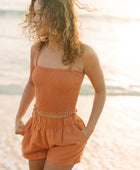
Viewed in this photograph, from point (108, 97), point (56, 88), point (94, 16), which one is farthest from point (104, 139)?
point (94, 16)

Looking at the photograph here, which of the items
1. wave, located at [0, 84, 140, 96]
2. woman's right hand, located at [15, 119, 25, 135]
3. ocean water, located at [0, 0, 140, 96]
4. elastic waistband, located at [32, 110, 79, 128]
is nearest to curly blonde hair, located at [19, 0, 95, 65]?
ocean water, located at [0, 0, 140, 96]

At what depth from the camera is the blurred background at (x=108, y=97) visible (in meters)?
4.08

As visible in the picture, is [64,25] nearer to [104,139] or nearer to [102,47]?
[104,139]

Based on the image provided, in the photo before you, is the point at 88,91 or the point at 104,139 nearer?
the point at 104,139

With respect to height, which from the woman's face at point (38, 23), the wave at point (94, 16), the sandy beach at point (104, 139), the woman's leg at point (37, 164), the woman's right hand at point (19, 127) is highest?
the woman's face at point (38, 23)

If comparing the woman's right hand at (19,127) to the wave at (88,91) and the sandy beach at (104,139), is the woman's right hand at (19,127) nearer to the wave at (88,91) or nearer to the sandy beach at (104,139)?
the sandy beach at (104,139)

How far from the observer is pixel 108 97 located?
6875 mm

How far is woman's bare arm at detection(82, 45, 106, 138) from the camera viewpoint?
2092 millimetres

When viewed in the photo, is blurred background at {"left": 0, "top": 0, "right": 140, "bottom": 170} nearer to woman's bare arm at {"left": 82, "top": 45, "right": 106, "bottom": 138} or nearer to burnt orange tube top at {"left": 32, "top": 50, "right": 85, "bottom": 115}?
woman's bare arm at {"left": 82, "top": 45, "right": 106, "bottom": 138}

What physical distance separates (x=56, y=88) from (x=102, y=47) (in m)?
11.3

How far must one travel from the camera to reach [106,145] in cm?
447

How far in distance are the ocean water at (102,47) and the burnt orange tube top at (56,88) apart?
0.57 metres

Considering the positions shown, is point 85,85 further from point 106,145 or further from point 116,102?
point 106,145

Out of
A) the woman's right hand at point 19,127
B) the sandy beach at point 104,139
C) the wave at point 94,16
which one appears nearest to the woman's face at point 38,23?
the woman's right hand at point 19,127
